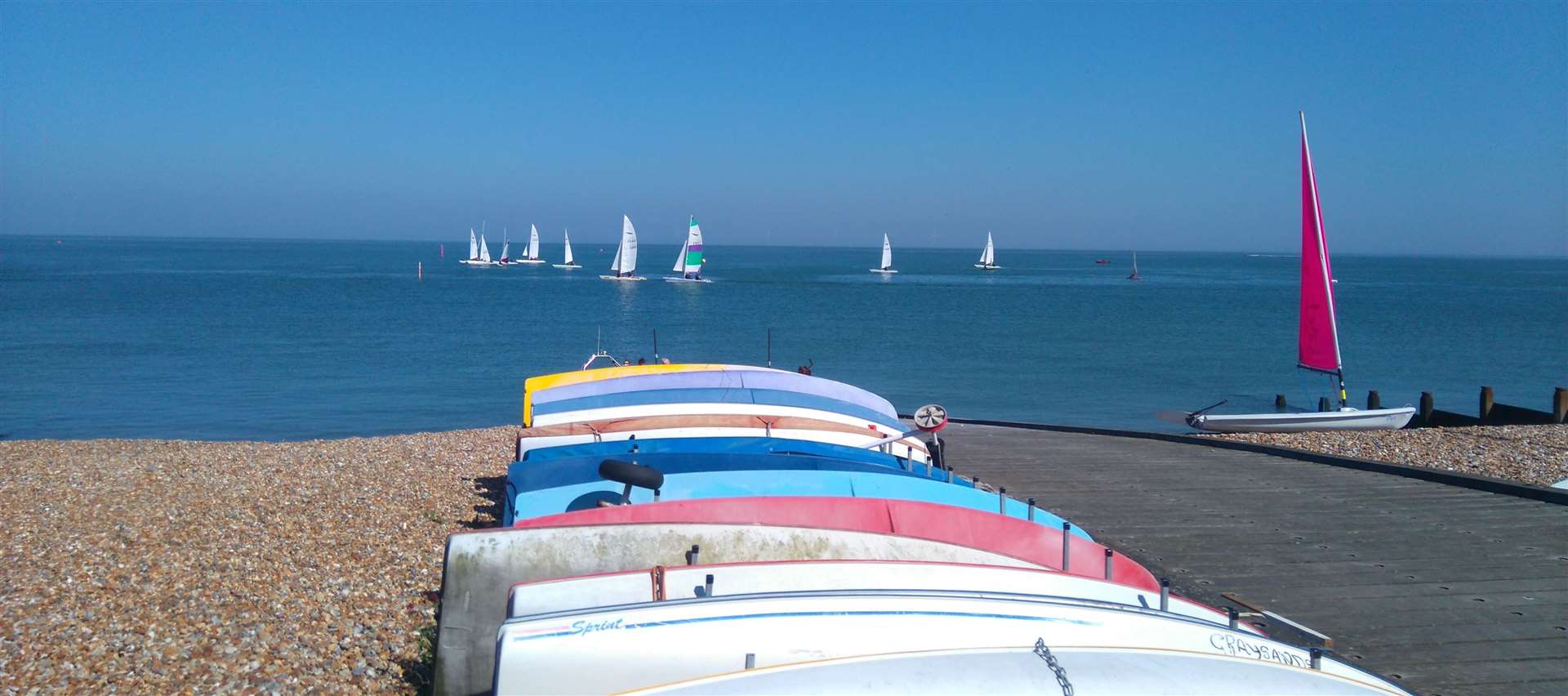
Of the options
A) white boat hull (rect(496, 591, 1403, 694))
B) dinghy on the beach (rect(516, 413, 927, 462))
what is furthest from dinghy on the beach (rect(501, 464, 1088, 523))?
white boat hull (rect(496, 591, 1403, 694))

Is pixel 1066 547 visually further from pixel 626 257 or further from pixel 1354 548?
pixel 626 257

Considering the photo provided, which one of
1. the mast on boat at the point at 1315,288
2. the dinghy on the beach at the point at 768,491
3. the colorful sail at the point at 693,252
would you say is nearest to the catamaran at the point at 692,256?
the colorful sail at the point at 693,252

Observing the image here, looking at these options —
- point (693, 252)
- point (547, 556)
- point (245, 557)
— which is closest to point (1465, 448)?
point (547, 556)

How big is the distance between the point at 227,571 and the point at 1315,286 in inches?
635

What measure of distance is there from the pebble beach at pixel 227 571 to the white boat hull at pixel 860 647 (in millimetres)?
1932

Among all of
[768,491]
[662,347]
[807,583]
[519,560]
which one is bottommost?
[662,347]

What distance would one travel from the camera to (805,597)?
3.34 m

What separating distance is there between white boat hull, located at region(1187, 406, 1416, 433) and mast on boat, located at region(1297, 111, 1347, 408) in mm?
700

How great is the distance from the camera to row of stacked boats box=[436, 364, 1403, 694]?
299cm

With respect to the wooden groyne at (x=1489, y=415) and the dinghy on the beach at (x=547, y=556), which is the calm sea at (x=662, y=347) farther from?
the dinghy on the beach at (x=547, y=556)

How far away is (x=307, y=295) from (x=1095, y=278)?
75.1 metres

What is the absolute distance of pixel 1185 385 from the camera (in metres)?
28.0

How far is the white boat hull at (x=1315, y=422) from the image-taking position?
595 inches

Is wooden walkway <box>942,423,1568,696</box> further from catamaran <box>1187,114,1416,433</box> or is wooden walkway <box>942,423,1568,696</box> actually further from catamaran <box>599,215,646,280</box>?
catamaran <box>599,215,646,280</box>
